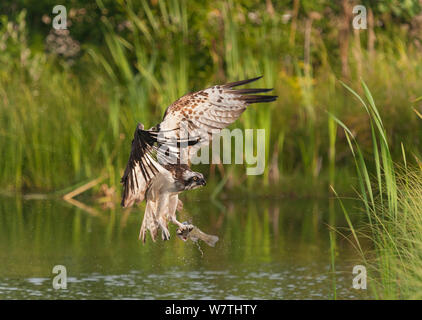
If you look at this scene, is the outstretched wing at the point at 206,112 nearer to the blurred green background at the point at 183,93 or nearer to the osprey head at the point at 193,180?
the osprey head at the point at 193,180

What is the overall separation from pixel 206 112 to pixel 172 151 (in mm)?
563

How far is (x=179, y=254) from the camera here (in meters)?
10.7

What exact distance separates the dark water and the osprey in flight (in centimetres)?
144

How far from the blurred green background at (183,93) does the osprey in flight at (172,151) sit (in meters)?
5.83

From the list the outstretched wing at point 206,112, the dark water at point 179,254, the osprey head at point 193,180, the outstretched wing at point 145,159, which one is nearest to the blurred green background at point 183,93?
the dark water at point 179,254

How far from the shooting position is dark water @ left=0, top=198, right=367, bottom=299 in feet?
29.1

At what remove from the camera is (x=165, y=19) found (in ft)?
49.3

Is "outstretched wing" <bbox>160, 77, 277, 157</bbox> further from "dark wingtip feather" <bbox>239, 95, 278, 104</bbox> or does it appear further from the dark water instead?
the dark water

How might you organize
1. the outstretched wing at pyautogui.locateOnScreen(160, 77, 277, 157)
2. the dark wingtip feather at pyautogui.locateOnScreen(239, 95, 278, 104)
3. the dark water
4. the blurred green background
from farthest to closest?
the blurred green background
the dark water
the outstretched wing at pyautogui.locateOnScreen(160, 77, 277, 157)
the dark wingtip feather at pyautogui.locateOnScreen(239, 95, 278, 104)

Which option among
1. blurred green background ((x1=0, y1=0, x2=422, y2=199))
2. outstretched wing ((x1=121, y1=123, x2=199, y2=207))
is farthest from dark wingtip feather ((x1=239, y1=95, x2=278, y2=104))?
blurred green background ((x1=0, y1=0, x2=422, y2=199))

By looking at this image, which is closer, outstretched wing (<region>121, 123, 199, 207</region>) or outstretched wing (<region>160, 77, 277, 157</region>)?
outstretched wing (<region>121, 123, 199, 207</region>)
